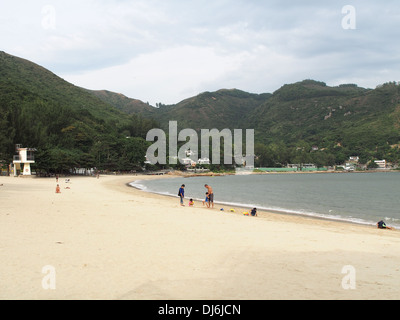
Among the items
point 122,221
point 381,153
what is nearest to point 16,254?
point 122,221

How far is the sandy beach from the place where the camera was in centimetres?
585

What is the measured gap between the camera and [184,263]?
760 centimetres

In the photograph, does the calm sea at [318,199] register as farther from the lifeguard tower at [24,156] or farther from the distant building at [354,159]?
the distant building at [354,159]

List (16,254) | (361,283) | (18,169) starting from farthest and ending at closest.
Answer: (18,169)
(16,254)
(361,283)

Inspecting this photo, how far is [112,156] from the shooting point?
95500 millimetres

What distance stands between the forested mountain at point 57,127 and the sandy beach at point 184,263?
3690 cm

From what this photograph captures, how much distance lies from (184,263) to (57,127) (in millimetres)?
84243

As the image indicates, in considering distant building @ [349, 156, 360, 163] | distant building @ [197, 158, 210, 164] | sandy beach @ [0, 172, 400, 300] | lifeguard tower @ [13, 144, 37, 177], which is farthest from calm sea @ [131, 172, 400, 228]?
distant building @ [349, 156, 360, 163]

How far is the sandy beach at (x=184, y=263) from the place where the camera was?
19.2 ft

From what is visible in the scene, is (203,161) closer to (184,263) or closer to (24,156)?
(24,156)

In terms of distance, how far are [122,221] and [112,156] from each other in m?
85.1

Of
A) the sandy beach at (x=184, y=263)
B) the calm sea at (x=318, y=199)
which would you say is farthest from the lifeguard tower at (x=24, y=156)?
the sandy beach at (x=184, y=263)

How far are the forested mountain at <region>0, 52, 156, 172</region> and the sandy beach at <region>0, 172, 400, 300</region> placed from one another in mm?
36896
